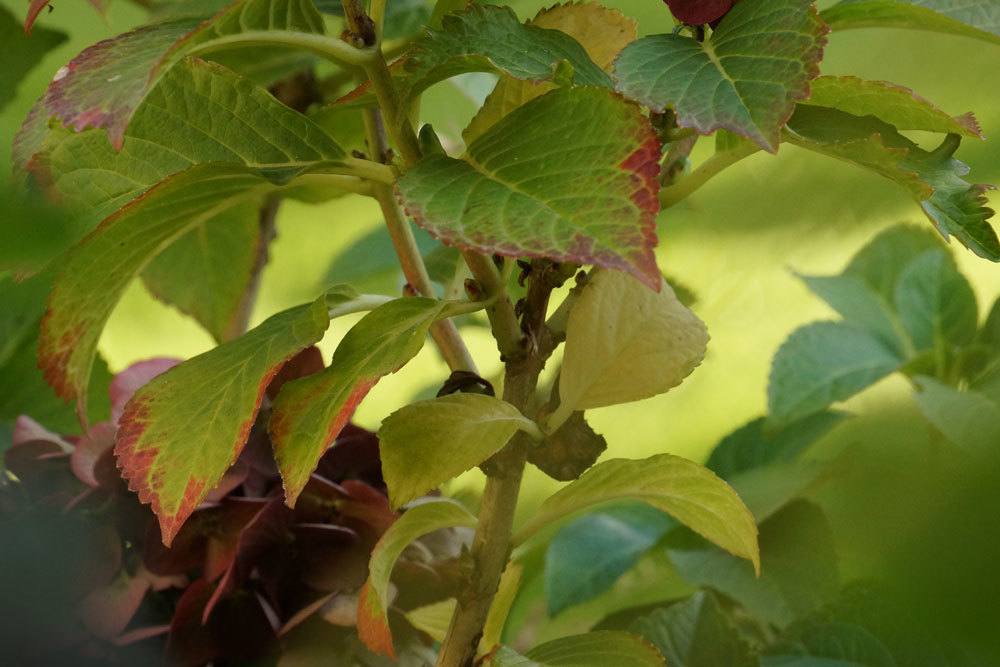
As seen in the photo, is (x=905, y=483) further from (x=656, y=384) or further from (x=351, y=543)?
(x=351, y=543)

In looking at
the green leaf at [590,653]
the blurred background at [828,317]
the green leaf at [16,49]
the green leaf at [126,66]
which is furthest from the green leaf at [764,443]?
the green leaf at [16,49]

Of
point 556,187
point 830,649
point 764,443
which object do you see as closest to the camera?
point 556,187

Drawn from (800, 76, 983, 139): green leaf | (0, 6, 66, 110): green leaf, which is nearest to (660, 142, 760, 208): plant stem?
(800, 76, 983, 139): green leaf

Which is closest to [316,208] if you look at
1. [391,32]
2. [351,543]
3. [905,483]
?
[391,32]

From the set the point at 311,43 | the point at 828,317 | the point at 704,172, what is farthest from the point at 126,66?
the point at 828,317

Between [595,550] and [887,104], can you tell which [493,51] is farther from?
[595,550]

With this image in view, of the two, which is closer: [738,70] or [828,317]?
[738,70]
